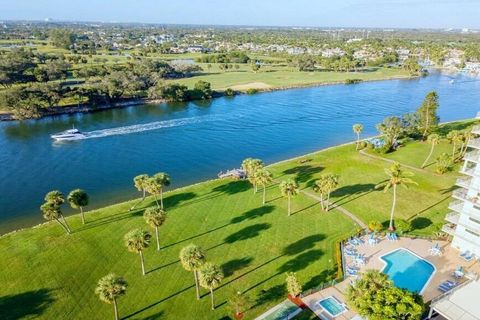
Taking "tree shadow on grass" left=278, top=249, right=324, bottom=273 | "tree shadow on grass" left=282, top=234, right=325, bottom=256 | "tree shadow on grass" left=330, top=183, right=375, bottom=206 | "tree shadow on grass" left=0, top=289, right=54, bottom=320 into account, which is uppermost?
"tree shadow on grass" left=278, top=249, right=324, bottom=273

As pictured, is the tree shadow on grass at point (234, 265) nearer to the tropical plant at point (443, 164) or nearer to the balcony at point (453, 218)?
the balcony at point (453, 218)

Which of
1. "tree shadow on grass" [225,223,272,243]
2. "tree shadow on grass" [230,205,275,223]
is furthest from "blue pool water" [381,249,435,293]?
"tree shadow on grass" [230,205,275,223]

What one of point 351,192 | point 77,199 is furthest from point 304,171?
point 77,199

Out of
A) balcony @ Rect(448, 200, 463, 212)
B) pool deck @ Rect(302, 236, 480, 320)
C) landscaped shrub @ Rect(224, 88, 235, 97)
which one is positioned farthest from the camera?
landscaped shrub @ Rect(224, 88, 235, 97)

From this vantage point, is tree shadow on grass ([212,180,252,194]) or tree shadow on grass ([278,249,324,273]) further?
tree shadow on grass ([212,180,252,194])

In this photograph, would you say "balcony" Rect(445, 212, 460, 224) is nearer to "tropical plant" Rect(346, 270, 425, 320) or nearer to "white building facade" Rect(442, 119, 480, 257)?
"white building facade" Rect(442, 119, 480, 257)

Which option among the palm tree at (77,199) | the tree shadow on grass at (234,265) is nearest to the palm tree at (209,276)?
the tree shadow on grass at (234,265)

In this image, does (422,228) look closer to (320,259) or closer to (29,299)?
(320,259)
